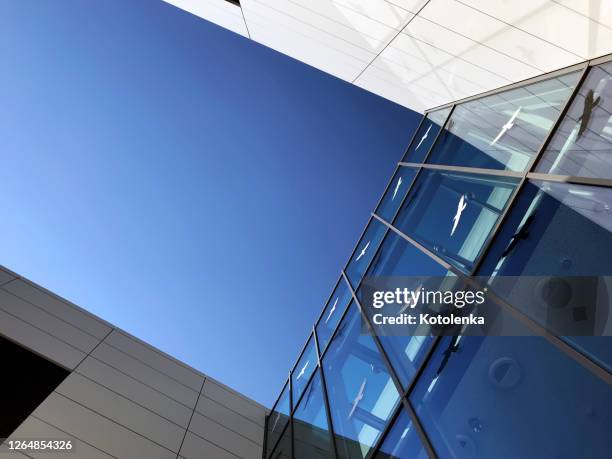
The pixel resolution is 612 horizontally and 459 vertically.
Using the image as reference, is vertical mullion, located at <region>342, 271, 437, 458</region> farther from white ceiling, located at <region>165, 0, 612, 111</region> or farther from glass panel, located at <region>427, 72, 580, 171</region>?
white ceiling, located at <region>165, 0, 612, 111</region>

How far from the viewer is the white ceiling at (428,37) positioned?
4.91m

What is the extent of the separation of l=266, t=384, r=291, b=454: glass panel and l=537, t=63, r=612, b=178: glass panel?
6.26 metres

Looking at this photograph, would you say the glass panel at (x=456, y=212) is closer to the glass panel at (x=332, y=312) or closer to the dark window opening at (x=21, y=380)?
the glass panel at (x=332, y=312)

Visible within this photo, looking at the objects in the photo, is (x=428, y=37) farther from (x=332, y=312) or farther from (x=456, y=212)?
(x=332, y=312)

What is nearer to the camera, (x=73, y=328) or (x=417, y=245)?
(x=417, y=245)

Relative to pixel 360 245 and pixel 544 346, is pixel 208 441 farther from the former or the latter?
pixel 544 346

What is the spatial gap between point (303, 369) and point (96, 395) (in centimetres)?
378

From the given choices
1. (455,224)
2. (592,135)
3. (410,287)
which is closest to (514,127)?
(455,224)

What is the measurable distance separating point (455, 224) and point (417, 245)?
0.80m

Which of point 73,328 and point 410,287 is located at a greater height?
point 410,287

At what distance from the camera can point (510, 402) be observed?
295cm

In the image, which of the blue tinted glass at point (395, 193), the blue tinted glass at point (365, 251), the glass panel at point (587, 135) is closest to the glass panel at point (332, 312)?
the blue tinted glass at point (365, 251)

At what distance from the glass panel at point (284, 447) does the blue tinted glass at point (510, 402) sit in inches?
152

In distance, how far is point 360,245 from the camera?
384 inches
